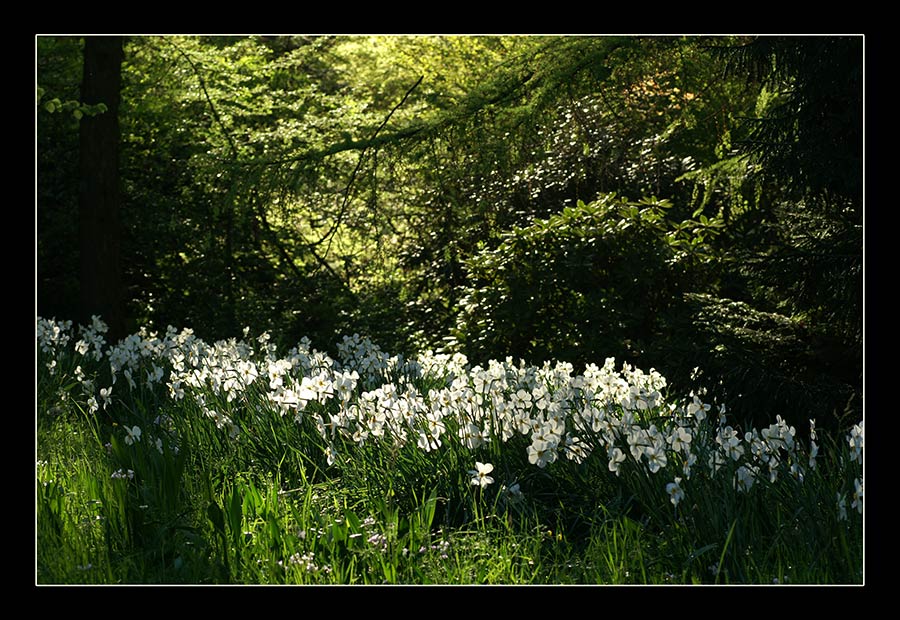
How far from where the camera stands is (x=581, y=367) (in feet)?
24.0

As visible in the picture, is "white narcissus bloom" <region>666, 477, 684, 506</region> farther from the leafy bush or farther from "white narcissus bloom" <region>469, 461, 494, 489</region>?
the leafy bush

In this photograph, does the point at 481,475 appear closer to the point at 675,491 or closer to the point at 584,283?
the point at 675,491

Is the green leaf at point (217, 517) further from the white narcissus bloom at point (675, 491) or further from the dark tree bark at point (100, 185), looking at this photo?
the dark tree bark at point (100, 185)

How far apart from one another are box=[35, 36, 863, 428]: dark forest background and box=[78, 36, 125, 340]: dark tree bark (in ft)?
0.06

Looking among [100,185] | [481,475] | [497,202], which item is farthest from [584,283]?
[481,475]

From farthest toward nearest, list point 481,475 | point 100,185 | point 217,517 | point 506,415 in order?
point 100,185
point 506,415
point 481,475
point 217,517

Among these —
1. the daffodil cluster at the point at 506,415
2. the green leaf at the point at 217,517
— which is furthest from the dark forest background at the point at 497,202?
the green leaf at the point at 217,517

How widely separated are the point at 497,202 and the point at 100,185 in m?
3.88

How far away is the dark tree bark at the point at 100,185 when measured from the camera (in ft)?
25.2

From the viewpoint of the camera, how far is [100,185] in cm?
768

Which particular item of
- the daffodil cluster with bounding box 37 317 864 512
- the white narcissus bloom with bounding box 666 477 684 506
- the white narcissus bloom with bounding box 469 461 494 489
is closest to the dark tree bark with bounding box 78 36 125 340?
the daffodil cluster with bounding box 37 317 864 512
